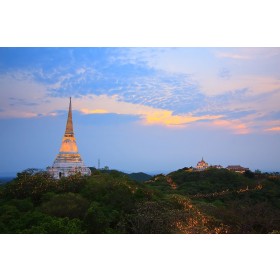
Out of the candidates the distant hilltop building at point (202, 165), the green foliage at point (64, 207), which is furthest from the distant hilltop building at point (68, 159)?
the distant hilltop building at point (202, 165)

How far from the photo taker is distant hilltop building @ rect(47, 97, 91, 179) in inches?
411

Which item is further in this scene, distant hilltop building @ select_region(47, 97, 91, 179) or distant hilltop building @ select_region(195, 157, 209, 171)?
distant hilltop building @ select_region(195, 157, 209, 171)

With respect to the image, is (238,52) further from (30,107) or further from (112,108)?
(30,107)

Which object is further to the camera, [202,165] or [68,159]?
[202,165]

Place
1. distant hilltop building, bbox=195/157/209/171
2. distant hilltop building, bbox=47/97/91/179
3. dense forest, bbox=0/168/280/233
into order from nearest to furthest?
dense forest, bbox=0/168/280/233 → distant hilltop building, bbox=47/97/91/179 → distant hilltop building, bbox=195/157/209/171

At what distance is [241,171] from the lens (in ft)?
50.1

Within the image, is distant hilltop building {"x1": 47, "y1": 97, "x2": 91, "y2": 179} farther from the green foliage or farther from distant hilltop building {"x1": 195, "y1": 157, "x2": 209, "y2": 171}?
distant hilltop building {"x1": 195, "y1": 157, "x2": 209, "y2": 171}

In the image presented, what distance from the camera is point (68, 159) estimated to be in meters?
10.5

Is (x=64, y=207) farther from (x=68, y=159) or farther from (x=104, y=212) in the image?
(x=68, y=159)

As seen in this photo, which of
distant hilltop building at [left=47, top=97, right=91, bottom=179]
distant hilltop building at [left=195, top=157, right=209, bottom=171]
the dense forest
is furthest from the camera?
distant hilltop building at [left=195, top=157, right=209, bottom=171]

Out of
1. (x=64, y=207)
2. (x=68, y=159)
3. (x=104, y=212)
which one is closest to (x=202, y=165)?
(x=68, y=159)

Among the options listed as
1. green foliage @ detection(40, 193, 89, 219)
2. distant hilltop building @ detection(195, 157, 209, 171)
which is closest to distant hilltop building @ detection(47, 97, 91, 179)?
green foliage @ detection(40, 193, 89, 219)

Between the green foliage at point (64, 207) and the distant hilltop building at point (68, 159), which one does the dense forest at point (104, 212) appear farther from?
the distant hilltop building at point (68, 159)

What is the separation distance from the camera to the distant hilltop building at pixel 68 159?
34.2 feet
